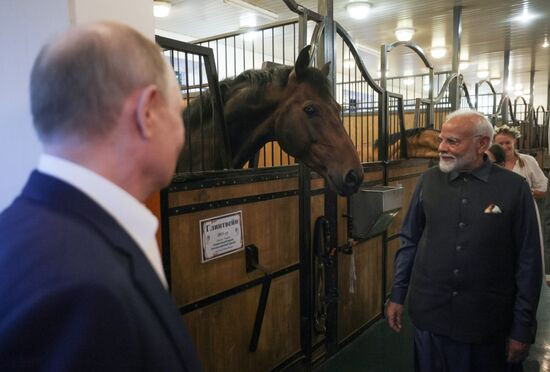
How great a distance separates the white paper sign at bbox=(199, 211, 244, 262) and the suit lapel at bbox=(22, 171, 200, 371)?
1.22 metres

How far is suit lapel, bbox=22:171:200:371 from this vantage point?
1.75ft

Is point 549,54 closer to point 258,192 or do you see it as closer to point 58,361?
point 258,192

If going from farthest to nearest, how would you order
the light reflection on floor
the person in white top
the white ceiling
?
the white ceiling < the person in white top < the light reflection on floor

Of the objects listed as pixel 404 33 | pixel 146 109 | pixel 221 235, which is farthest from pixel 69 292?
pixel 404 33

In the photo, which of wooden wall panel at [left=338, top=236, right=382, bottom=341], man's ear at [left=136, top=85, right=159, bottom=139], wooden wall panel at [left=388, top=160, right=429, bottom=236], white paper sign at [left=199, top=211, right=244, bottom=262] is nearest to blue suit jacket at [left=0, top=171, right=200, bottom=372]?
man's ear at [left=136, top=85, right=159, bottom=139]

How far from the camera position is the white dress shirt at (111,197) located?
21.5 inches

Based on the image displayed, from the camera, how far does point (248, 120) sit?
2111 millimetres

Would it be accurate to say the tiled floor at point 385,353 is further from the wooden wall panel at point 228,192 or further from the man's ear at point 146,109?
the man's ear at point 146,109

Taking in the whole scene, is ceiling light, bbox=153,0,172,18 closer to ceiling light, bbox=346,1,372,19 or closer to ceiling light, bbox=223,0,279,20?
ceiling light, bbox=223,0,279,20

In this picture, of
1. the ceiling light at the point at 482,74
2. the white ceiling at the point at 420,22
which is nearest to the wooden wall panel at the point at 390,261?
the white ceiling at the point at 420,22

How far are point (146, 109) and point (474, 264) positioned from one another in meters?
1.53

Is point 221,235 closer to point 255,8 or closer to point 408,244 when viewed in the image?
point 408,244

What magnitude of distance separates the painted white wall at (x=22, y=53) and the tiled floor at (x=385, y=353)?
2100 mm

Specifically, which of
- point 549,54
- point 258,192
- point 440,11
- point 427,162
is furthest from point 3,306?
point 549,54
